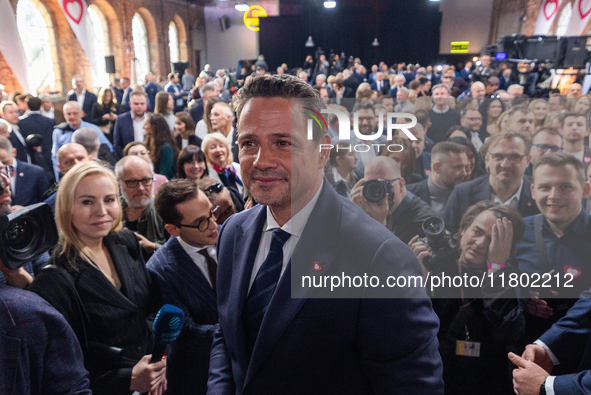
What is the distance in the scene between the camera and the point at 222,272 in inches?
47.1

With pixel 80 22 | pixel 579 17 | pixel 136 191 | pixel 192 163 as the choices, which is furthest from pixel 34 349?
pixel 579 17

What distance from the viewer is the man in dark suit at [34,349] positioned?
3.06ft

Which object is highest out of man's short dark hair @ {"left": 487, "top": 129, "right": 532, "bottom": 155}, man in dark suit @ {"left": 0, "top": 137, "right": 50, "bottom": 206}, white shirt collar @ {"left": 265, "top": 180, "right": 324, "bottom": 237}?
man's short dark hair @ {"left": 487, "top": 129, "right": 532, "bottom": 155}

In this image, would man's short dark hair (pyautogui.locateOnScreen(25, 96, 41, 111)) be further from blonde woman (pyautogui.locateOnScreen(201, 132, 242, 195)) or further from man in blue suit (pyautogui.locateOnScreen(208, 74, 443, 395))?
man in blue suit (pyautogui.locateOnScreen(208, 74, 443, 395))

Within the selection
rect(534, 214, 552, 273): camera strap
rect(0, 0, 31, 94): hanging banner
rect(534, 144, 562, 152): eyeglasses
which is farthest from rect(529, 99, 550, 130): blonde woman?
rect(0, 0, 31, 94): hanging banner

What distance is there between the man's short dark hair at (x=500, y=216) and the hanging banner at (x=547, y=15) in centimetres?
1104

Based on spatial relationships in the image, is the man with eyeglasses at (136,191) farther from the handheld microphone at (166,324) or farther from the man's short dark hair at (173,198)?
the handheld microphone at (166,324)

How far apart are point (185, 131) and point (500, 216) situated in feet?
9.04

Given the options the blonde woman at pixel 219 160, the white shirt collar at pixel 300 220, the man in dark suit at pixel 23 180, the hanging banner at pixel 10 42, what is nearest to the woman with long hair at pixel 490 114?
the blonde woman at pixel 219 160

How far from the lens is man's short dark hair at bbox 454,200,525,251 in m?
1.87

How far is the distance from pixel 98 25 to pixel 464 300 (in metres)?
14.4

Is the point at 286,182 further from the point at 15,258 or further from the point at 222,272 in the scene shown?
the point at 15,258

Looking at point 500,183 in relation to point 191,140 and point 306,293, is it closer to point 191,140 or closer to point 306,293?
point 306,293

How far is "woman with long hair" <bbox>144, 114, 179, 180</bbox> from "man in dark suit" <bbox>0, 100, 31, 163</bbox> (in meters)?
1.32
